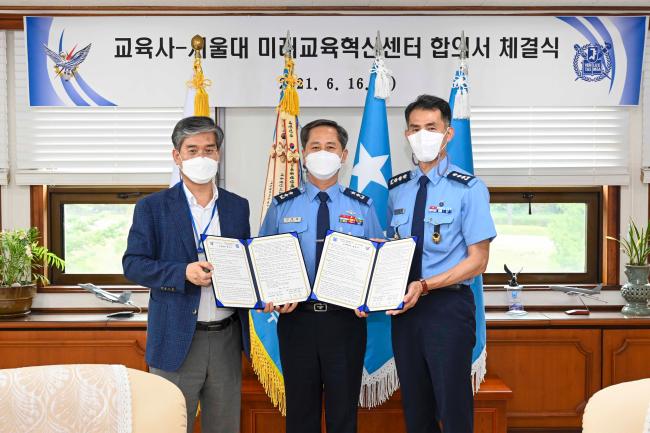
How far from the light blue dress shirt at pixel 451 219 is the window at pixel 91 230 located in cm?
202

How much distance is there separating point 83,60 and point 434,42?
2.05 meters

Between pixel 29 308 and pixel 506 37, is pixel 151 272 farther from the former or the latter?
pixel 506 37

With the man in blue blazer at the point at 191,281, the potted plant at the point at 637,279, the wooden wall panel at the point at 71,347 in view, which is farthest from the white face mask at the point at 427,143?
the wooden wall panel at the point at 71,347

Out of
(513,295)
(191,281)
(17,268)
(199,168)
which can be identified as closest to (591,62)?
(513,295)

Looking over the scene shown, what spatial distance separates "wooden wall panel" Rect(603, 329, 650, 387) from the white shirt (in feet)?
7.55

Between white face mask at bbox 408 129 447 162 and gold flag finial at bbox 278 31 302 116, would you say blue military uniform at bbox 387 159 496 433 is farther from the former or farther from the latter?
gold flag finial at bbox 278 31 302 116

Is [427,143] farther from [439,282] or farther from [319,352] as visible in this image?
[319,352]

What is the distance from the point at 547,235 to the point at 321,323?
7.08 ft

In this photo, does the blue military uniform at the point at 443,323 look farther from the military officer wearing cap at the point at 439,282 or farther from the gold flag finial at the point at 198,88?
the gold flag finial at the point at 198,88

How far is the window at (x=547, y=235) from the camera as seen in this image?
13.2 ft

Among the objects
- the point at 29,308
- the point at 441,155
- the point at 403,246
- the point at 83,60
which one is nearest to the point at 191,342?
the point at 403,246

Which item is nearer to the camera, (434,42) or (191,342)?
(191,342)

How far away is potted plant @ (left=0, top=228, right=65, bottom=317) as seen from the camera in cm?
362

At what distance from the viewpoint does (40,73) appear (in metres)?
3.74
